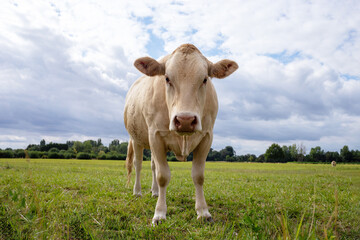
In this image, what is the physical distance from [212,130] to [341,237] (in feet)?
8.56

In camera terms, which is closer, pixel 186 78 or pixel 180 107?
pixel 180 107

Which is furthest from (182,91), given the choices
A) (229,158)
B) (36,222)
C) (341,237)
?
(229,158)

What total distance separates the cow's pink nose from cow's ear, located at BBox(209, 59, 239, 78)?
141cm

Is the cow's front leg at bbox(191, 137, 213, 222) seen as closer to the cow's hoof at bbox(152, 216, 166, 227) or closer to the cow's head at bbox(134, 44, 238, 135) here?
the cow's hoof at bbox(152, 216, 166, 227)

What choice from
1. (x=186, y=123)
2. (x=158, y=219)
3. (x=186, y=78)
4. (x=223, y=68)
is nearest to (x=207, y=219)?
(x=158, y=219)

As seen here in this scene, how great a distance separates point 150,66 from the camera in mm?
4785

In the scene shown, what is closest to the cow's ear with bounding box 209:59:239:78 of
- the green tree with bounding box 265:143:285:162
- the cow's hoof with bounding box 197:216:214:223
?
the cow's hoof with bounding box 197:216:214:223

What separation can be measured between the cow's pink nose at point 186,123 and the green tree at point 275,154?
103575mm

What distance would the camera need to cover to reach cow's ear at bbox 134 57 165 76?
4785 mm

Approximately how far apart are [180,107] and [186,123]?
1.04 feet

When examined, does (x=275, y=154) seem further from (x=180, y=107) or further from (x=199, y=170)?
(x=180, y=107)

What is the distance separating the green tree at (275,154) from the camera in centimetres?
9960

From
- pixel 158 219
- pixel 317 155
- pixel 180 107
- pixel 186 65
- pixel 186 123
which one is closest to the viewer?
pixel 186 123

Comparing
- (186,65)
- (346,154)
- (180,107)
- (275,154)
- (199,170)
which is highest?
(346,154)
